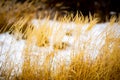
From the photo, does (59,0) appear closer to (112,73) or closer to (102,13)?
(102,13)

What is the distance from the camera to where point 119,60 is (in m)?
2.60

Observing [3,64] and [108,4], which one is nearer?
Result: [3,64]

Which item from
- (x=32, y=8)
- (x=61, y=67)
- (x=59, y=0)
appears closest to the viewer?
(x=61, y=67)

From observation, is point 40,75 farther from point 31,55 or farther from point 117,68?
point 117,68

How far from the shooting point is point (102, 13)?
5.87m

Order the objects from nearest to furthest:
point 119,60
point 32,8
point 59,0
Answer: point 119,60 < point 32,8 < point 59,0

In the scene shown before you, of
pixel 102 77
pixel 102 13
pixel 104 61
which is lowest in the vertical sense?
pixel 102 77

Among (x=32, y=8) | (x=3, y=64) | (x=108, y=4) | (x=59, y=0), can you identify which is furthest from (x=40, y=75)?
(x=108, y=4)

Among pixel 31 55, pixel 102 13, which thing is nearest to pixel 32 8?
pixel 102 13

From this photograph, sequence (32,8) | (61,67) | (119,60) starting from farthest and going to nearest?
(32,8)
(119,60)
(61,67)

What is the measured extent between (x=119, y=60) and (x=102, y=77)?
261mm

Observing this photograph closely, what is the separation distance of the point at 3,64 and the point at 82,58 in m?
0.78

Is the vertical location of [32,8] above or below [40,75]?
above

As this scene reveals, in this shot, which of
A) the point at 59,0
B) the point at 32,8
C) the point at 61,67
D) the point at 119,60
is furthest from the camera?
the point at 59,0
